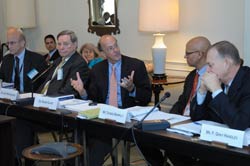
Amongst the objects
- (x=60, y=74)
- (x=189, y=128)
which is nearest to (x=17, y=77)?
(x=60, y=74)

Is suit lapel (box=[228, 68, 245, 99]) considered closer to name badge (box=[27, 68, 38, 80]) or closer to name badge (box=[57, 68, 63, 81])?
name badge (box=[57, 68, 63, 81])

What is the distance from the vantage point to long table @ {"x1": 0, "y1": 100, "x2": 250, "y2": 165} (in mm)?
2244

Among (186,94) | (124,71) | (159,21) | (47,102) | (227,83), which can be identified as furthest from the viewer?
(159,21)

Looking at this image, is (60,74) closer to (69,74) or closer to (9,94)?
(69,74)

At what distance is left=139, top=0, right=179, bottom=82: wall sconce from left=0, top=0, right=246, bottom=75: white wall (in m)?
0.35

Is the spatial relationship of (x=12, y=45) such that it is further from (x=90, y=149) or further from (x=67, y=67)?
(x=90, y=149)

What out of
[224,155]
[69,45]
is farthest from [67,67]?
[224,155]

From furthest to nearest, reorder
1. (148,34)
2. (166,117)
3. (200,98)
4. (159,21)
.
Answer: (148,34)
(159,21)
(166,117)
(200,98)

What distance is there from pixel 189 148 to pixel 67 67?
1.96m

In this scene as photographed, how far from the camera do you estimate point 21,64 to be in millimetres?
4629

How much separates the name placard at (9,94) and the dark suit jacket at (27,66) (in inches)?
24.4

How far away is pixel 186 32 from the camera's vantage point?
537 cm

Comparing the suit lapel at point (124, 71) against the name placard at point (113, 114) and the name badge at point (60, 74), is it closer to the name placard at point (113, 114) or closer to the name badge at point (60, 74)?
the name badge at point (60, 74)

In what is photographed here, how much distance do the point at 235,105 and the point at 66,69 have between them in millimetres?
1904
